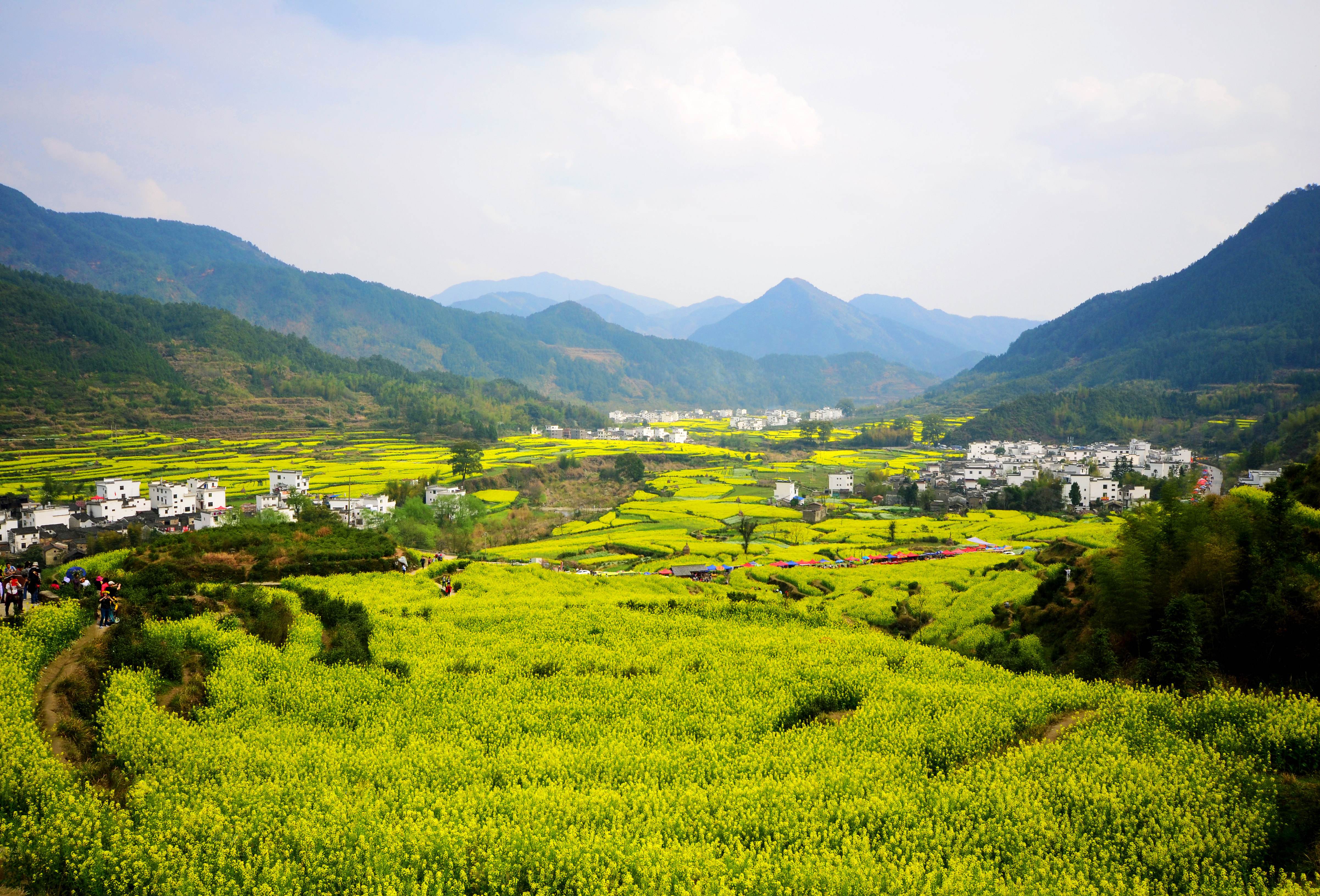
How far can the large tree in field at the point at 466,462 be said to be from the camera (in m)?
82.1

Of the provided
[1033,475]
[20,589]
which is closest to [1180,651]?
[20,589]

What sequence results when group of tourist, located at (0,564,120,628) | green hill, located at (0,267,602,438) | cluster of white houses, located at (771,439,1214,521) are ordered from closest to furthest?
group of tourist, located at (0,564,120,628)
cluster of white houses, located at (771,439,1214,521)
green hill, located at (0,267,602,438)

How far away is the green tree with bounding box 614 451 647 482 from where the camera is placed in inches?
A: 3570

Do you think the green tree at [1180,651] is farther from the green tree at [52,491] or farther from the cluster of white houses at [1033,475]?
the green tree at [52,491]

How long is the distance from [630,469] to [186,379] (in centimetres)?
8385

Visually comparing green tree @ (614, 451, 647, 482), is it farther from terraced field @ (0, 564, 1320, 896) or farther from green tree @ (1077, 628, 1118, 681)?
green tree @ (1077, 628, 1118, 681)

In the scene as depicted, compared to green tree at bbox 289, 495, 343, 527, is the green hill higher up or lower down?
higher up

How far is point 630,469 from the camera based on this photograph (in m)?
91.3

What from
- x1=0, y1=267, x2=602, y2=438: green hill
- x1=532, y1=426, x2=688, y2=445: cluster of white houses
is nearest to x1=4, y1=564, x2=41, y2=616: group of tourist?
x1=0, y1=267, x2=602, y2=438: green hill

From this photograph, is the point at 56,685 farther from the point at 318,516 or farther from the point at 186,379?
the point at 186,379

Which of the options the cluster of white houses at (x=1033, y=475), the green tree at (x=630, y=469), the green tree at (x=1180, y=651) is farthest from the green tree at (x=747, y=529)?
the green tree at (x=1180, y=651)

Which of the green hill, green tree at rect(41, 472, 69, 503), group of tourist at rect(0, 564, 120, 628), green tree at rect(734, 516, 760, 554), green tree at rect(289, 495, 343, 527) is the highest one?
the green hill

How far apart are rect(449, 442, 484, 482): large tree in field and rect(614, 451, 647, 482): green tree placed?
57.9ft

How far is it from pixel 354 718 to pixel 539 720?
4548 mm
